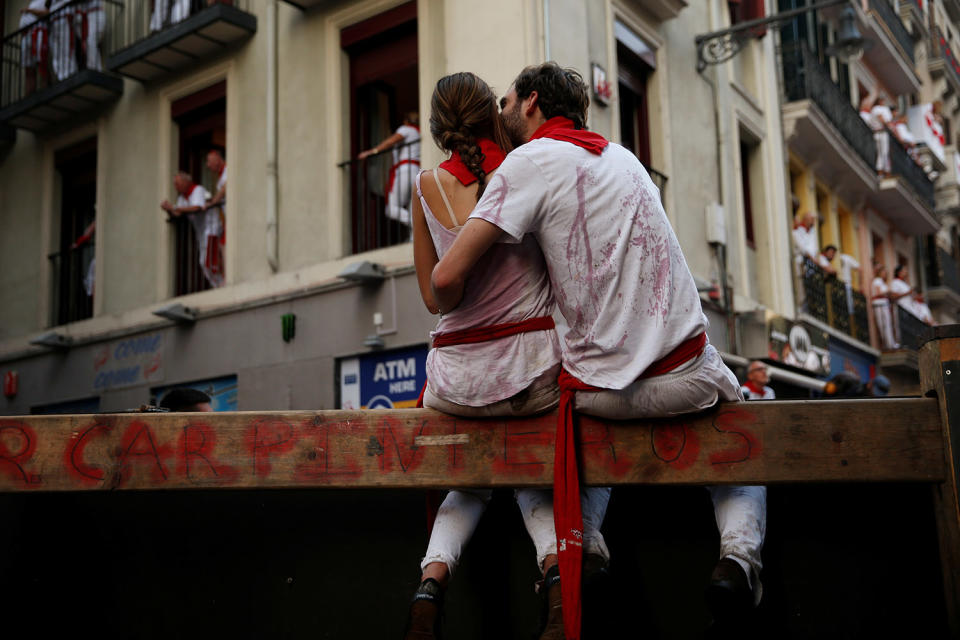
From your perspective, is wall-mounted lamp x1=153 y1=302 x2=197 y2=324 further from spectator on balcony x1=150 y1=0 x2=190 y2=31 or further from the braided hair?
the braided hair

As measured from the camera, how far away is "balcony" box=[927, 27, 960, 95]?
28672 mm

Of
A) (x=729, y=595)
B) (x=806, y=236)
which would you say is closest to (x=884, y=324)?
(x=806, y=236)

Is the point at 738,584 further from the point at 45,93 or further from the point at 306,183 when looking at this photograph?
the point at 45,93

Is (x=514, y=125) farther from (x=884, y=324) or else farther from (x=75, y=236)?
(x=884, y=324)

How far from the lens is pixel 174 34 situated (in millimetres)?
13227

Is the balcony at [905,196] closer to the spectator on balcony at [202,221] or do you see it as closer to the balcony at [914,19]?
the balcony at [914,19]

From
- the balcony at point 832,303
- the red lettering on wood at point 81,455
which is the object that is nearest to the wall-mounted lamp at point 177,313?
the balcony at point 832,303

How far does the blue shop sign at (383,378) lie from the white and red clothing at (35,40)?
7.66m

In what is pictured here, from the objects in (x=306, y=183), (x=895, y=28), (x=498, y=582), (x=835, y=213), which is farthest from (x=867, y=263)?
(x=498, y=582)

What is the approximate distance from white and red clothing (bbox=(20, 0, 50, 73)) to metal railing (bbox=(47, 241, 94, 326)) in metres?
2.81

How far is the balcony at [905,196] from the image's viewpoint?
2220 centimetres

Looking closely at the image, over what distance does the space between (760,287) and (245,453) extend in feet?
45.1

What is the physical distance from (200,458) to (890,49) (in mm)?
23064

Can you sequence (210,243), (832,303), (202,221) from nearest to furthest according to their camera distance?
(210,243) → (202,221) → (832,303)
